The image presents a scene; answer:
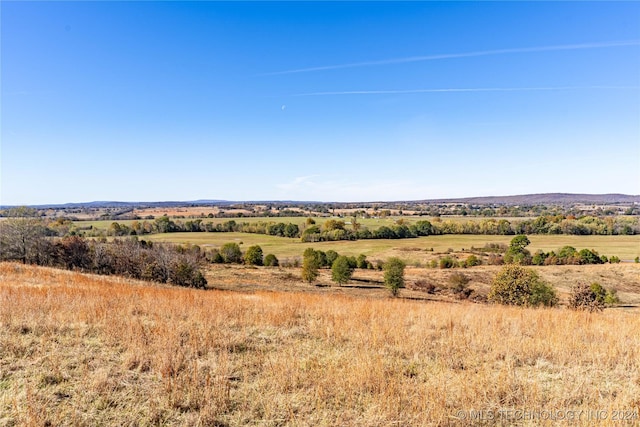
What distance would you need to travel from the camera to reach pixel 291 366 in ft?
15.7

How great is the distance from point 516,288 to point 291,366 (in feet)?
88.0

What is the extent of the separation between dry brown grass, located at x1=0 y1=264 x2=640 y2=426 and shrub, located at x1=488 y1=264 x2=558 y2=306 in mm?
20156

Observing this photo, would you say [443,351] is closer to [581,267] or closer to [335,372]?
[335,372]

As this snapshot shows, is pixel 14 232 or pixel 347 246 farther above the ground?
pixel 14 232

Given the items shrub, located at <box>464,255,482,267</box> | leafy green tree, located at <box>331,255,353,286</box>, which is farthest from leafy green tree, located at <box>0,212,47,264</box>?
shrub, located at <box>464,255,482,267</box>

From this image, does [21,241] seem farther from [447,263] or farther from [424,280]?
[447,263]

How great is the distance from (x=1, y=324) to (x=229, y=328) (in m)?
4.12

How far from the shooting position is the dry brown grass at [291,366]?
370 cm

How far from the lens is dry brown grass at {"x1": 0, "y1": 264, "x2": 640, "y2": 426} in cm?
370

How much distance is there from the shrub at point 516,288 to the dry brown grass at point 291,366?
66.1 ft

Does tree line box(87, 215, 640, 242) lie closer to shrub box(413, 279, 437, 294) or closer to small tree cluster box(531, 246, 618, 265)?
small tree cluster box(531, 246, 618, 265)

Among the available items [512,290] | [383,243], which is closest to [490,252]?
[383,243]

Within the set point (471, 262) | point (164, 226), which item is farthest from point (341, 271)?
point (164, 226)

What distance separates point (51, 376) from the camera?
4273 millimetres
